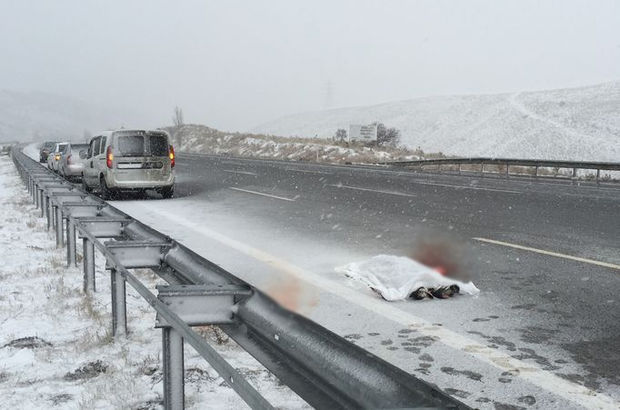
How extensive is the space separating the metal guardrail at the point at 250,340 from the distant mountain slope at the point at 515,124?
2589 inches

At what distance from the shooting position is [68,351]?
4551mm

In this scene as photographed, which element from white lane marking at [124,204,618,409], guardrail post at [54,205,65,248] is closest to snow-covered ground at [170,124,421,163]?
guardrail post at [54,205,65,248]

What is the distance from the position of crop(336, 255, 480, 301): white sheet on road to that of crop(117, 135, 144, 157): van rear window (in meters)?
10.9

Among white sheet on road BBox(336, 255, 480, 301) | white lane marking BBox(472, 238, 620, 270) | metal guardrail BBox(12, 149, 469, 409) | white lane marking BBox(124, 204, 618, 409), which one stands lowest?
white lane marking BBox(124, 204, 618, 409)

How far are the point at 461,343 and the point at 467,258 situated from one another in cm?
355

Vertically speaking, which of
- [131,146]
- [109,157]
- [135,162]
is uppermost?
[131,146]

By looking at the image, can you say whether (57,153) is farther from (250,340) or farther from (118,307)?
(250,340)

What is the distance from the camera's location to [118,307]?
15.8 feet

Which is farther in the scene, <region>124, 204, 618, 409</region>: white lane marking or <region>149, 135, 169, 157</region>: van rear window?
<region>149, 135, 169, 157</region>: van rear window

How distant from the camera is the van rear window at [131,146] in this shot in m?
16.4

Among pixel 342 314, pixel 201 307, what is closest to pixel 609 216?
pixel 342 314

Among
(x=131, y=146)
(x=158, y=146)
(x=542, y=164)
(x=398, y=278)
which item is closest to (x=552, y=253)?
(x=398, y=278)

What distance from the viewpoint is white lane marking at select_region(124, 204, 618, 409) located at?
365 cm

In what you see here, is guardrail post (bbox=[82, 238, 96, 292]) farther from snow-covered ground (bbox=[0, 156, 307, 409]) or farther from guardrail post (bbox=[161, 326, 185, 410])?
guardrail post (bbox=[161, 326, 185, 410])
